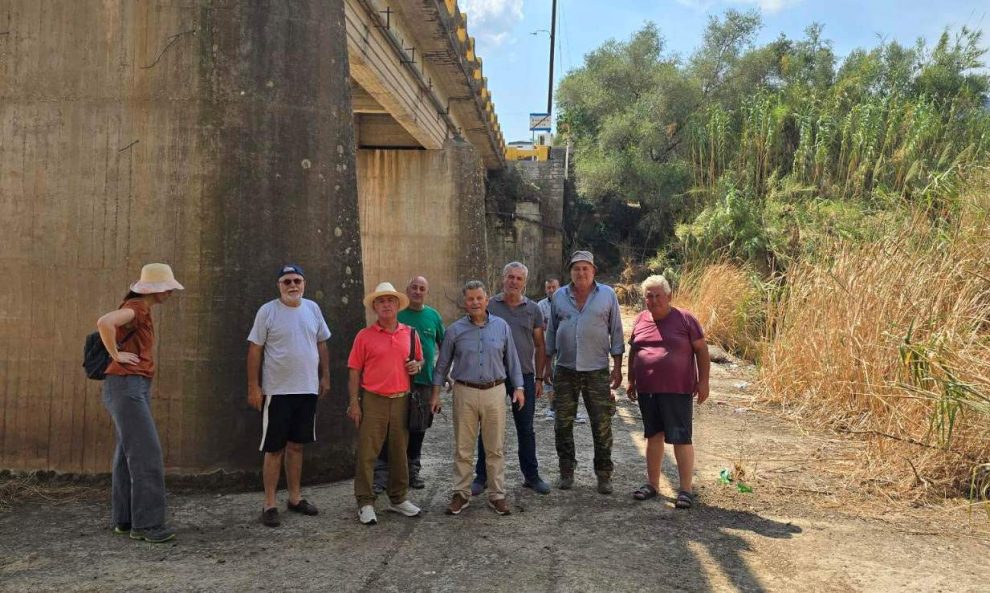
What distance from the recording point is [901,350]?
6895 millimetres

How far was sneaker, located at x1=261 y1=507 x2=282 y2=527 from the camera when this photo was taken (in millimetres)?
5035

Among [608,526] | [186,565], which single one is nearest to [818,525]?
[608,526]

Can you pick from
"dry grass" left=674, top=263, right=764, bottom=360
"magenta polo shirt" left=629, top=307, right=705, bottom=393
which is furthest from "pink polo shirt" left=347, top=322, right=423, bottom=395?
"dry grass" left=674, top=263, right=764, bottom=360

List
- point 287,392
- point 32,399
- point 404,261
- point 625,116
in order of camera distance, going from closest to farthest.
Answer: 1. point 287,392
2. point 32,399
3. point 404,261
4. point 625,116

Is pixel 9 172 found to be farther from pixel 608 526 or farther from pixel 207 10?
pixel 608 526

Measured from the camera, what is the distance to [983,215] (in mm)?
7559

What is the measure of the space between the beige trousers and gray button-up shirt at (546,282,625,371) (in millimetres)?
719

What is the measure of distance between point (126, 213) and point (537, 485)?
3.62 metres

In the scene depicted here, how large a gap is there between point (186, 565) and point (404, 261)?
10.8 metres

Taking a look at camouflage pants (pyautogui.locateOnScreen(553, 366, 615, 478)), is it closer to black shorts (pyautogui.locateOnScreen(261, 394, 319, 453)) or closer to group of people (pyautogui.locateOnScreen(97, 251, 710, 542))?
group of people (pyautogui.locateOnScreen(97, 251, 710, 542))

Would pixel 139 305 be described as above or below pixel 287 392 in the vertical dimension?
above

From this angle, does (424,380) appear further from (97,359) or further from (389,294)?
(97,359)

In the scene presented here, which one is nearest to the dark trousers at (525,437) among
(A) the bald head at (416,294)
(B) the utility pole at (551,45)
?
(A) the bald head at (416,294)

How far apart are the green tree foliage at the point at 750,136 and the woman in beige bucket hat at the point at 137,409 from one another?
1285cm
